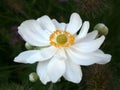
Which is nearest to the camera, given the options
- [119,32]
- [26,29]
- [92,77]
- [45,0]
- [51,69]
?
[51,69]

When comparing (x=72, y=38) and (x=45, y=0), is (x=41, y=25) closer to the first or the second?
(x=72, y=38)

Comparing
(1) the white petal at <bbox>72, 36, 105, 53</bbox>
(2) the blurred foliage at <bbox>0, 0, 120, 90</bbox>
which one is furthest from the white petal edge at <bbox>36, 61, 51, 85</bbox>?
(2) the blurred foliage at <bbox>0, 0, 120, 90</bbox>

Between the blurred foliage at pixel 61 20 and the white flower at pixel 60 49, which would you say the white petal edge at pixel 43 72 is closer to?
the white flower at pixel 60 49

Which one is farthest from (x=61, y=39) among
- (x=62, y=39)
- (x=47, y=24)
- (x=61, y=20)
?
(x=61, y=20)

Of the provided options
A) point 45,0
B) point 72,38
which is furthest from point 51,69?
point 45,0

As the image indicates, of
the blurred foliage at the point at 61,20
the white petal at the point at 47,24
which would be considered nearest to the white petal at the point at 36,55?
the white petal at the point at 47,24
